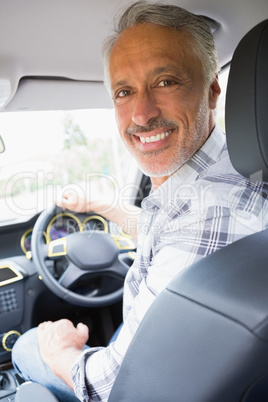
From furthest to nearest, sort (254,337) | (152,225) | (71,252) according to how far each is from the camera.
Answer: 1. (71,252)
2. (152,225)
3. (254,337)

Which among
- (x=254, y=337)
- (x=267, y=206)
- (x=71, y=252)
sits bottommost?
(x=71, y=252)

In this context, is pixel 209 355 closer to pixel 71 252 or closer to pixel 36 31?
pixel 36 31

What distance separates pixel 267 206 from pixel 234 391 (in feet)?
1.53

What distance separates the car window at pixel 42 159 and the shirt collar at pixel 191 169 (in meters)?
1.01

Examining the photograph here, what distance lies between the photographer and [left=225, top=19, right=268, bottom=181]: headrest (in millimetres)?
898

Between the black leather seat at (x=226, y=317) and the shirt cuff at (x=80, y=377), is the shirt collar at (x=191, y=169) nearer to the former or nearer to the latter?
the black leather seat at (x=226, y=317)

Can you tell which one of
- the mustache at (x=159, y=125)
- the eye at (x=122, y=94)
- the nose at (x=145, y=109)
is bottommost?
the mustache at (x=159, y=125)

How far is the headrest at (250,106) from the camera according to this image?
0.90 metres

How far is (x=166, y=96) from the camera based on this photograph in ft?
4.39

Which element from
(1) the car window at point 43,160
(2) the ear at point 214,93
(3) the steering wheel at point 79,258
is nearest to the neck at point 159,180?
(2) the ear at point 214,93

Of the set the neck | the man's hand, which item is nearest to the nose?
the neck

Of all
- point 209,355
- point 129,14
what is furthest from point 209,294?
point 129,14

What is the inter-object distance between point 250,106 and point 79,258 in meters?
1.39

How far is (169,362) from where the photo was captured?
32.7 inches
